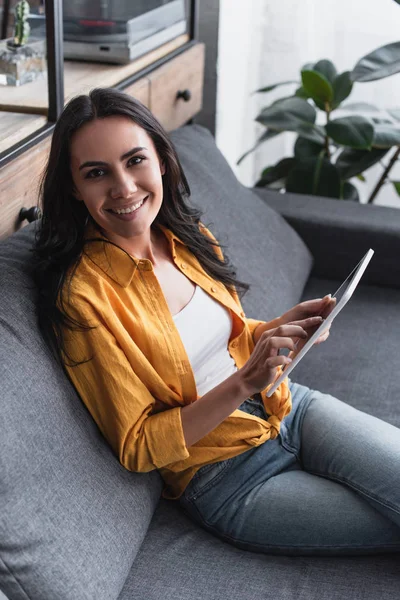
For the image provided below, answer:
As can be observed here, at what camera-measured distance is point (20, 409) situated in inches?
39.8

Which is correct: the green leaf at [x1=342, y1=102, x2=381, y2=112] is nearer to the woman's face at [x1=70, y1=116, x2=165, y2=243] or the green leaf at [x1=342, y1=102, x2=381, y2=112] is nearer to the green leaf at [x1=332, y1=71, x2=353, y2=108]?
the green leaf at [x1=332, y1=71, x2=353, y2=108]

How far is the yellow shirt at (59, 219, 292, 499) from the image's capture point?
1.10 m

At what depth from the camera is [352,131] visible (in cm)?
216

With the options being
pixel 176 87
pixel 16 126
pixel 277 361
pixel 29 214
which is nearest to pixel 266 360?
pixel 277 361

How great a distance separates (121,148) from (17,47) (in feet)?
1.65

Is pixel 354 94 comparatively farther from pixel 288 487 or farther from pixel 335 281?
pixel 288 487

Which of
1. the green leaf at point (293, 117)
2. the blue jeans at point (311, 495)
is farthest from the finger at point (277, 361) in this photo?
the green leaf at point (293, 117)

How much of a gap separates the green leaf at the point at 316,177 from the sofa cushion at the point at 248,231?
360mm

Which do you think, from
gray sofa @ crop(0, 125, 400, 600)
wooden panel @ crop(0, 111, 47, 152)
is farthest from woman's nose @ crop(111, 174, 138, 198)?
wooden panel @ crop(0, 111, 47, 152)

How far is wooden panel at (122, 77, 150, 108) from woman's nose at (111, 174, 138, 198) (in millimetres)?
647

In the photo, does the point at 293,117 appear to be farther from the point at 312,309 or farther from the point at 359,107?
the point at 312,309

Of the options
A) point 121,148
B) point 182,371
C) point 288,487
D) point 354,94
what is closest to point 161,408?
point 182,371

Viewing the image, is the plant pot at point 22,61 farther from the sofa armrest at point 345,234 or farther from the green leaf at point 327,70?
the green leaf at point 327,70

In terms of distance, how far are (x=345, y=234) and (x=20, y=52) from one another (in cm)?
93
